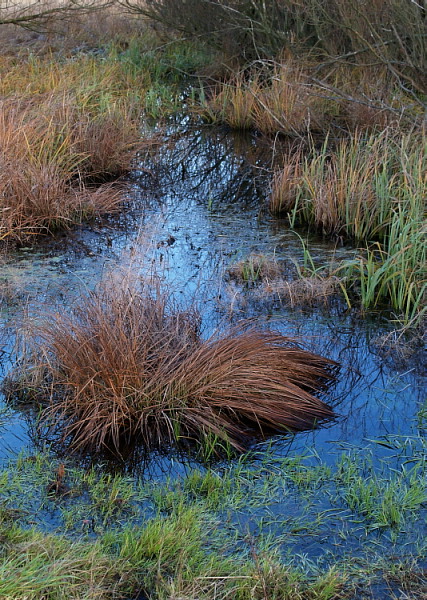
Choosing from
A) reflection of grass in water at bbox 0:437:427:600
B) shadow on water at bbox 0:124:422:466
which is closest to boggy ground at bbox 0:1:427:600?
reflection of grass in water at bbox 0:437:427:600

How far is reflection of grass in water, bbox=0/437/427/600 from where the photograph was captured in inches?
97.0

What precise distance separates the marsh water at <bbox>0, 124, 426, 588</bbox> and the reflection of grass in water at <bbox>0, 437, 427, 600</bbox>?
0.09 meters

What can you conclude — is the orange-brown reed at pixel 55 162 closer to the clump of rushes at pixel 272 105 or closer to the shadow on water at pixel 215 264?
the shadow on water at pixel 215 264

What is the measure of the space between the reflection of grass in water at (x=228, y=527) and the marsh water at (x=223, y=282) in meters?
0.09

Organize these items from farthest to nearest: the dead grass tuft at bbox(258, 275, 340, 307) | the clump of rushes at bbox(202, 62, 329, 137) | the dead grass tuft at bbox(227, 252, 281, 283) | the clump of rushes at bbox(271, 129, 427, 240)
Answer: the clump of rushes at bbox(202, 62, 329, 137) → the clump of rushes at bbox(271, 129, 427, 240) → the dead grass tuft at bbox(227, 252, 281, 283) → the dead grass tuft at bbox(258, 275, 340, 307)

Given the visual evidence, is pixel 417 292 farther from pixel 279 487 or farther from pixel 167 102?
pixel 167 102

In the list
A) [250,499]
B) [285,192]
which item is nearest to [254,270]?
[285,192]

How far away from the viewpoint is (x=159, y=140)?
Result: 927 cm

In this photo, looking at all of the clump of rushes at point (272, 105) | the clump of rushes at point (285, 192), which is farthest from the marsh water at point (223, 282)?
the clump of rushes at point (272, 105)

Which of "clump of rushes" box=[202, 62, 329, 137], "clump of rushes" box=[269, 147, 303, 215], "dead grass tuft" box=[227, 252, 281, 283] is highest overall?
"clump of rushes" box=[202, 62, 329, 137]

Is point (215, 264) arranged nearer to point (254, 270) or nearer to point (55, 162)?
point (254, 270)

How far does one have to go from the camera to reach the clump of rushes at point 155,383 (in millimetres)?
3494

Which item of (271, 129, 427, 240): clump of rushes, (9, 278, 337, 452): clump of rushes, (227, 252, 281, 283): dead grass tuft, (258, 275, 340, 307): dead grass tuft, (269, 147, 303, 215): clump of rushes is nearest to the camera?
(9, 278, 337, 452): clump of rushes

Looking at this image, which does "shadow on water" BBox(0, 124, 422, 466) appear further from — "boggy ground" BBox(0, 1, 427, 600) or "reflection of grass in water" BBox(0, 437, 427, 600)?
"reflection of grass in water" BBox(0, 437, 427, 600)
